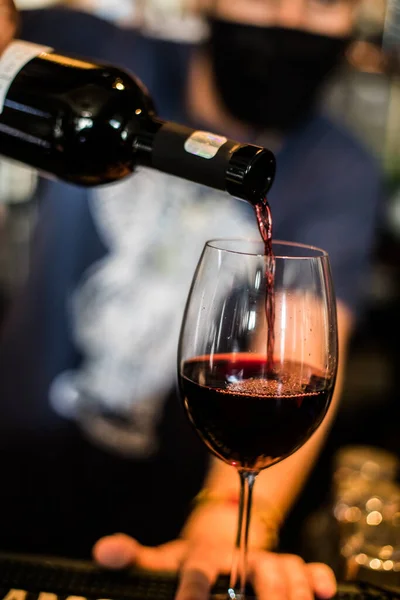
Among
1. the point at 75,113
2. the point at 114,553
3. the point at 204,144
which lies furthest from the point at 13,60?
the point at 114,553

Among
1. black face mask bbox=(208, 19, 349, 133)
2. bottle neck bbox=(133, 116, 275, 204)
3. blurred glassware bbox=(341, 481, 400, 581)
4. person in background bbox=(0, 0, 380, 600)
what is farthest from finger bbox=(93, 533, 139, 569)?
black face mask bbox=(208, 19, 349, 133)

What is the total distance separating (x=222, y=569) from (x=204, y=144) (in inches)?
19.0

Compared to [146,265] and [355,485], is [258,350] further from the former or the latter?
[146,265]

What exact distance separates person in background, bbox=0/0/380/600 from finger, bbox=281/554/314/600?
0.74 metres

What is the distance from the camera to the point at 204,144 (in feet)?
2.30

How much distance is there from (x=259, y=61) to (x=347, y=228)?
0.41 metres

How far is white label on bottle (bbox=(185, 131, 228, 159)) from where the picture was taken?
2.27 ft

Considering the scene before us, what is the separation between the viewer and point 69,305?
1.57 m

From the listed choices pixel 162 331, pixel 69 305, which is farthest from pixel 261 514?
pixel 69 305

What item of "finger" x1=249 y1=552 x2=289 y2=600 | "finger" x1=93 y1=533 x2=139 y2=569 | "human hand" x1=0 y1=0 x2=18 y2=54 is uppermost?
"human hand" x1=0 y1=0 x2=18 y2=54

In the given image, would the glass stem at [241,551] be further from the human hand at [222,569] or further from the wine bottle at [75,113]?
the wine bottle at [75,113]

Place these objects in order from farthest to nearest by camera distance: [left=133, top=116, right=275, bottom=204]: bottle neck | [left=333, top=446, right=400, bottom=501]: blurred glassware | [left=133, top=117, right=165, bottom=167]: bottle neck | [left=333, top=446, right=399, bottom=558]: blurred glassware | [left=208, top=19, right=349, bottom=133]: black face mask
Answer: [left=208, top=19, right=349, bottom=133]: black face mask
[left=333, top=446, right=400, bottom=501]: blurred glassware
[left=333, top=446, right=399, bottom=558]: blurred glassware
[left=133, top=117, right=165, bottom=167]: bottle neck
[left=133, top=116, right=275, bottom=204]: bottle neck

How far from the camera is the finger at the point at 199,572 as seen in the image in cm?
72

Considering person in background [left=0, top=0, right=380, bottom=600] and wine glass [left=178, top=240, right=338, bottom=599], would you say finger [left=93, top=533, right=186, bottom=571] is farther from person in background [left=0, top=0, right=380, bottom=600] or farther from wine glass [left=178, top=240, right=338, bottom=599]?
person in background [left=0, top=0, right=380, bottom=600]
